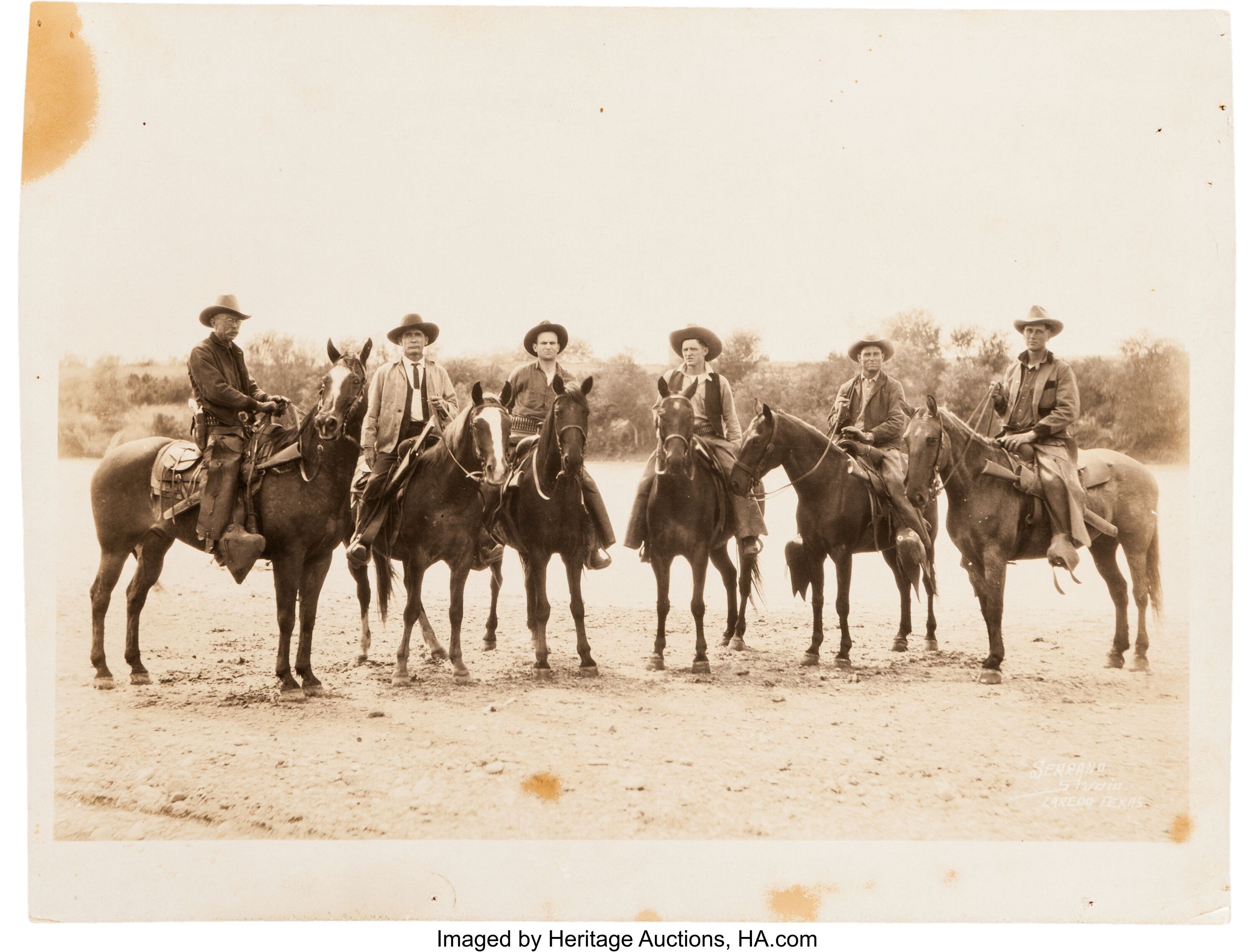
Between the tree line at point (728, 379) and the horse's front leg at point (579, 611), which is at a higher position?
the tree line at point (728, 379)

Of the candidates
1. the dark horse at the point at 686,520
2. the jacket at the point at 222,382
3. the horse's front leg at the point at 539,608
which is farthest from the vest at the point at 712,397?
the jacket at the point at 222,382

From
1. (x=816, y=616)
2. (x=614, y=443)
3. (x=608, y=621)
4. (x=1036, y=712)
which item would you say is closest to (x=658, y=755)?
(x=608, y=621)

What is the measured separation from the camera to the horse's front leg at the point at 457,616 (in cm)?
613

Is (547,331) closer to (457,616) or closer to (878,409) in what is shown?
(457,616)

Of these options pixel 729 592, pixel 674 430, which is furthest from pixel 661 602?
pixel 674 430

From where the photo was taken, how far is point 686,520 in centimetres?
638

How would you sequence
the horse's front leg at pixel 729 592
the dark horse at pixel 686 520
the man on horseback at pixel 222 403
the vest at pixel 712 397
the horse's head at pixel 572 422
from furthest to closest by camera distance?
the horse's front leg at pixel 729 592 < the vest at pixel 712 397 < the dark horse at pixel 686 520 < the man on horseback at pixel 222 403 < the horse's head at pixel 572 422

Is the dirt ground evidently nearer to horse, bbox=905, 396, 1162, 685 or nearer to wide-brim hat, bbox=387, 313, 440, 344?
horse, bbox=905, 396, 1162, 685

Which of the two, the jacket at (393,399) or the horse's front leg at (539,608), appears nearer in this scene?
the jacket at (393,399)

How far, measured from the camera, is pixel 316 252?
618 centimetres

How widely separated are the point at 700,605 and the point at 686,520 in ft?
1.99

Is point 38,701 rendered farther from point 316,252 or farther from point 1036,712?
point 1036,712

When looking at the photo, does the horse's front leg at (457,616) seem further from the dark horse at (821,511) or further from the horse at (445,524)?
the dark horse at (821,511)

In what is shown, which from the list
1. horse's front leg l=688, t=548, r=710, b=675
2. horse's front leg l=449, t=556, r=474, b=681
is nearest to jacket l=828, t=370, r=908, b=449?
horse's front leg l=688, t=548, r=710, b=675
